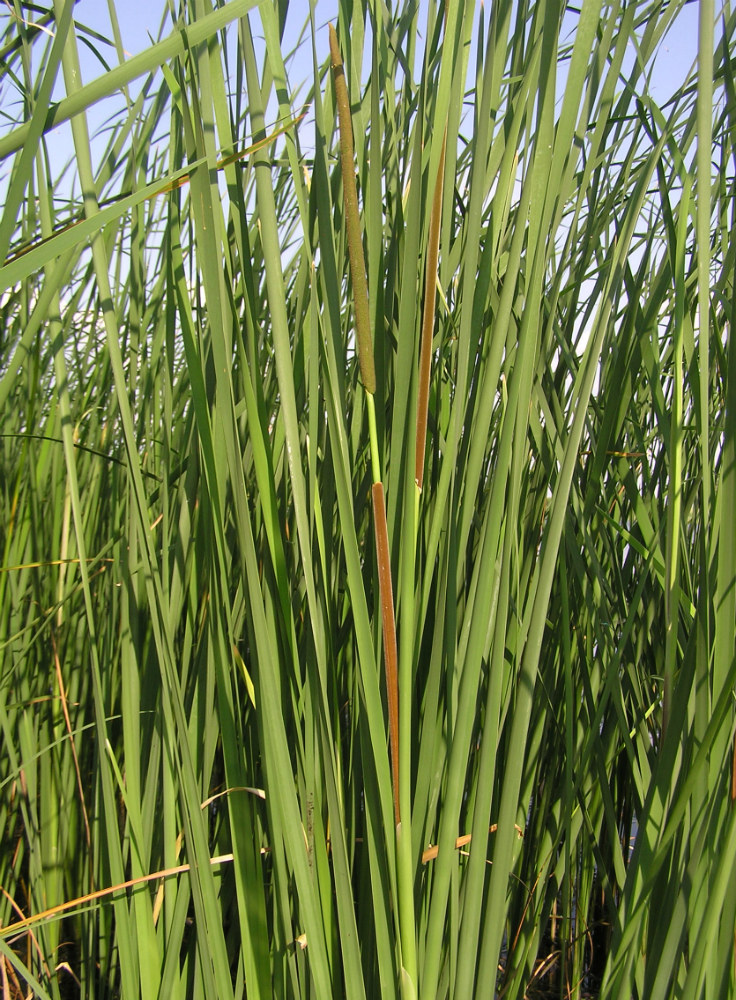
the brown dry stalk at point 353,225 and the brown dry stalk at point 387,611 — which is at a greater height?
the brown dry stalk at point 353,225

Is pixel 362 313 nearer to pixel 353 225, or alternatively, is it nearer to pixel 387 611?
pixel 353 225

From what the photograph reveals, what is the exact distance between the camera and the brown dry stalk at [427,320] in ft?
1.44

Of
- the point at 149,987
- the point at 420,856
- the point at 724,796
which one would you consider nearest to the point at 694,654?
the point at 724,796

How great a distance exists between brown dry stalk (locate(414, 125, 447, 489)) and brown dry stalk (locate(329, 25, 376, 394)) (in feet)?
0.12

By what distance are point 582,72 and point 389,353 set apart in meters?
0.23

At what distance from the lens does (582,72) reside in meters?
0.47

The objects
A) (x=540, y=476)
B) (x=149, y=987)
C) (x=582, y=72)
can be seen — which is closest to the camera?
(x=582, y=72)

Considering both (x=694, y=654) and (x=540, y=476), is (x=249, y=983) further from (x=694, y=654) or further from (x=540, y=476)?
(x=540, y=476)

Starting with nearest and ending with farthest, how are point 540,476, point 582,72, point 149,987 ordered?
point 582,72 < point 149,987 < point 540,476

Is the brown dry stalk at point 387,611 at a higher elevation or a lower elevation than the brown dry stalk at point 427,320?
lower

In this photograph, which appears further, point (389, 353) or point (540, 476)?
point (540, 476)

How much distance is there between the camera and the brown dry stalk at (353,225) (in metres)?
0.41

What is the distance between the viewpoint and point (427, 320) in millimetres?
437

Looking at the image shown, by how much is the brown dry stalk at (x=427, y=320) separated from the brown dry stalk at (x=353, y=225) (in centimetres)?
4
